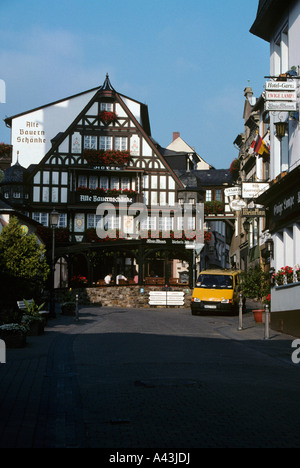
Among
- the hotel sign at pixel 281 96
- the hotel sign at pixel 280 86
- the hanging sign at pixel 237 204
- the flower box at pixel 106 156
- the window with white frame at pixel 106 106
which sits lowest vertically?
the hanging sign at pixel 237 204

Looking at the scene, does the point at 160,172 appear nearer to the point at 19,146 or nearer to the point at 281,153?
the point at 19,146

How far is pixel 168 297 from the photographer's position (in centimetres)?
3969

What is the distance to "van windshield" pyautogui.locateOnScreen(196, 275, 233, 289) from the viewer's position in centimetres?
3238

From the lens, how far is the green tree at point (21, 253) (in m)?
Answer: 25.0

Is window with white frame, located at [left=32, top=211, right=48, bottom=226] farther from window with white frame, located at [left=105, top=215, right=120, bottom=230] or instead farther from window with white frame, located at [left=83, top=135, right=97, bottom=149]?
window with white frame, located at [left=83, top=135, right=97, bottom=149]

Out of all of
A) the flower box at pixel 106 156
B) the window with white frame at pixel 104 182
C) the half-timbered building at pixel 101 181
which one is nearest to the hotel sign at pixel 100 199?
the half-timbered building at pixel 101 181

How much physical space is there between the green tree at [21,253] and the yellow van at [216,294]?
8.62 metres

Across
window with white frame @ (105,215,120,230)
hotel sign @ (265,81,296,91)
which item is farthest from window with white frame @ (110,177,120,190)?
hotel sign @ (265,81,296,91)

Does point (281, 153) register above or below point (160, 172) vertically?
below

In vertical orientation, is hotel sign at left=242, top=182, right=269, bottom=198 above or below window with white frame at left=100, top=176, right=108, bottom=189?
below

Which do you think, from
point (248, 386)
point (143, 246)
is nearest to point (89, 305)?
point (143, 246)

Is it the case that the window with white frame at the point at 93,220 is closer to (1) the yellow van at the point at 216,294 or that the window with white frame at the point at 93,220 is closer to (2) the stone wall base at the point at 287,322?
(1) the yellow van at the point at 216,294
